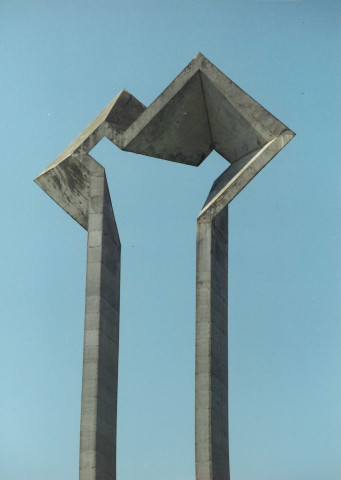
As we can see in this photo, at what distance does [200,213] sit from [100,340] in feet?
12.7

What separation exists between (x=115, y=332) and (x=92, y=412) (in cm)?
237

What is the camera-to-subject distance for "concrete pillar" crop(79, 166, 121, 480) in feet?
82.5

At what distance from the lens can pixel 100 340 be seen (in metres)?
25.8

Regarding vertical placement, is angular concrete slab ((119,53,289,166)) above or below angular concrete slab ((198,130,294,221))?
above

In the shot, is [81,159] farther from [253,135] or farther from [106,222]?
[253,135]

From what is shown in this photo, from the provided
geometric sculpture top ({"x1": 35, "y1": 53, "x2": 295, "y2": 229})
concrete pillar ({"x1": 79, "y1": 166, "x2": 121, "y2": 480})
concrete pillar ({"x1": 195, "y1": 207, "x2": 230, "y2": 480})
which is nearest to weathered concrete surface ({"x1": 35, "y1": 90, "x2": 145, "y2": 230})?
geometric sculpture top ({"x1": 35, "y1": 53, "x2": 295, "y2": 229})

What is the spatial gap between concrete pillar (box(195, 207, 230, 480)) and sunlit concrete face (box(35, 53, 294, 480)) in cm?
2

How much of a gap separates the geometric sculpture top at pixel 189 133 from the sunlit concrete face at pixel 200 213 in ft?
0.08

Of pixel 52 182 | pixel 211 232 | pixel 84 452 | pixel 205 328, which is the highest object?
pixel 52 182

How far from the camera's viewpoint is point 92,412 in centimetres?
2530

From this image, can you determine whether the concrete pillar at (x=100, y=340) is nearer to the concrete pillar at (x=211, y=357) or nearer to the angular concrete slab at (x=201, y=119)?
the angular concrete slab at (x=201, y=119)

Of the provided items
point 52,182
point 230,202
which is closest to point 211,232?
point 230,202

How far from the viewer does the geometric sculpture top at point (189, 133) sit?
26.6 metres

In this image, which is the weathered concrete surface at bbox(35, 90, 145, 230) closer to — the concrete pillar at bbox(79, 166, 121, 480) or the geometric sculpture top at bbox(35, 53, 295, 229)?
the geometric sculpture top at bbox(35, 53, 295, 229)
